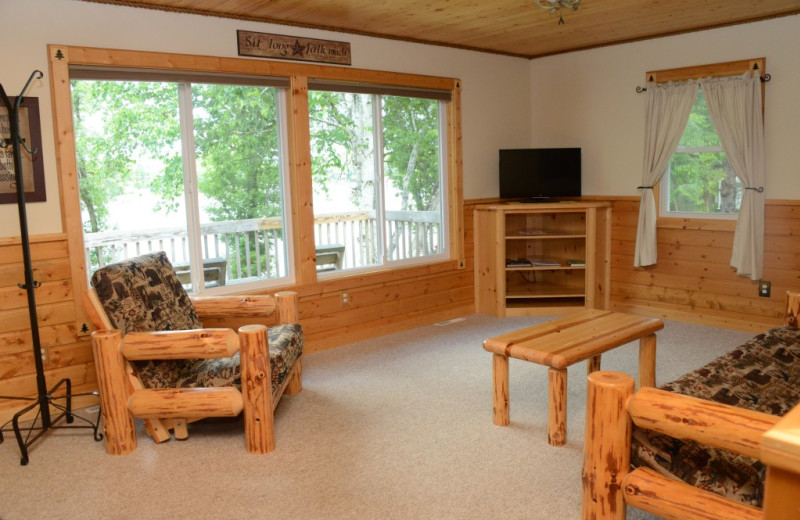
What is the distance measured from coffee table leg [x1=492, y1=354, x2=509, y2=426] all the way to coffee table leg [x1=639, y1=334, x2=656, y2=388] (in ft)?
3.03

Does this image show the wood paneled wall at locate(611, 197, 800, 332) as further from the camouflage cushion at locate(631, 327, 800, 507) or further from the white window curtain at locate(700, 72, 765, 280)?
the camouflage cushion at locate(631, 327, 800, 507)

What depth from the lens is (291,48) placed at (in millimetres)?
4613

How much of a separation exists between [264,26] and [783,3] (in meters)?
3.56

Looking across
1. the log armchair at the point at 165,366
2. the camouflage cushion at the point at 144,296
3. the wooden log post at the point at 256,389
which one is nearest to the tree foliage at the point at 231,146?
the camouflage cushion at the point at 144,296

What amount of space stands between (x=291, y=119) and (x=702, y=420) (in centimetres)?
356

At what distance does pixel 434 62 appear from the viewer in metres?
5.57

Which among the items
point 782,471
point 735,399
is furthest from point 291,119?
point 782,471

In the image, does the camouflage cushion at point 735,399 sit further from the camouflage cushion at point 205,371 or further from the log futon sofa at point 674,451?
the camouflage cushion at point 205,371

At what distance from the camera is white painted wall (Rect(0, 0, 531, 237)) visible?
3.56 meters

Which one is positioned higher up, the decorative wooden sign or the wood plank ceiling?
the wood plank ceiling

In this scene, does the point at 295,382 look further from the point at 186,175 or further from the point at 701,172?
the point at 701,172

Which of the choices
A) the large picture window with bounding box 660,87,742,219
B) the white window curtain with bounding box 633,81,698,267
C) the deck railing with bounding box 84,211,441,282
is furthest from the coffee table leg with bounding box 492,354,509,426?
the large picture window with bounding box 660,87,742,219

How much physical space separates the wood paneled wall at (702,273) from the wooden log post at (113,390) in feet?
14.4

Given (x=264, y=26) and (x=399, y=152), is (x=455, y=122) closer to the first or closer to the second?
(x=399, y=152)
